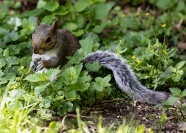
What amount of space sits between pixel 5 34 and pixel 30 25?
0.28 metres

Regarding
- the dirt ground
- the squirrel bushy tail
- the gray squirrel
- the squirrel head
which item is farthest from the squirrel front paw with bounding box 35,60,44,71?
the dirt ground

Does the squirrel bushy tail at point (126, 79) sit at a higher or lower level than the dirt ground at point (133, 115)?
higher

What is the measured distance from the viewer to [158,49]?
13.4 feet

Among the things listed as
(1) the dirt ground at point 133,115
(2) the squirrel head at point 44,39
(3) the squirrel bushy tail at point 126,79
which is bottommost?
(1) the dirt ground at point 133,115

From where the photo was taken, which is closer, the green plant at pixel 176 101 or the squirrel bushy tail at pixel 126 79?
the green plant at pixel 176 101

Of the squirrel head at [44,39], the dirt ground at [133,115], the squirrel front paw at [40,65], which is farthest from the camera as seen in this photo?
the squirrel front paw at [40,65]

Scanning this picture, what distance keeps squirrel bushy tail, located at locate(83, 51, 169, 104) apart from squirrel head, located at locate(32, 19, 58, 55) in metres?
0.32

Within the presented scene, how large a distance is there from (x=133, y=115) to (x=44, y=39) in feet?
2.67

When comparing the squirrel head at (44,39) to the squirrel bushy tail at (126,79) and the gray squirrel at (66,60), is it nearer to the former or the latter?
the gray squirrel at (66,60)

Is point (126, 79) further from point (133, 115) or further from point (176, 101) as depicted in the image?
point (176, 101)

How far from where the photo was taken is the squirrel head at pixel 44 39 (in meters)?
3.71

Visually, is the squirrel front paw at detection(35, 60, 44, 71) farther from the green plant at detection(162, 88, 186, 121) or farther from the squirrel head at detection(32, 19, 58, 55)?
the green plant at detection(162, 88, 186, 121)

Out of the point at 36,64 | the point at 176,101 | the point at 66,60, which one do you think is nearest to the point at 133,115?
the point at 176,101

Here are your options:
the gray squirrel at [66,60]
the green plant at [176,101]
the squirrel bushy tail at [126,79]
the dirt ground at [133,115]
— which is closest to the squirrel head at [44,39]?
the gray squirrel at [66,60]
